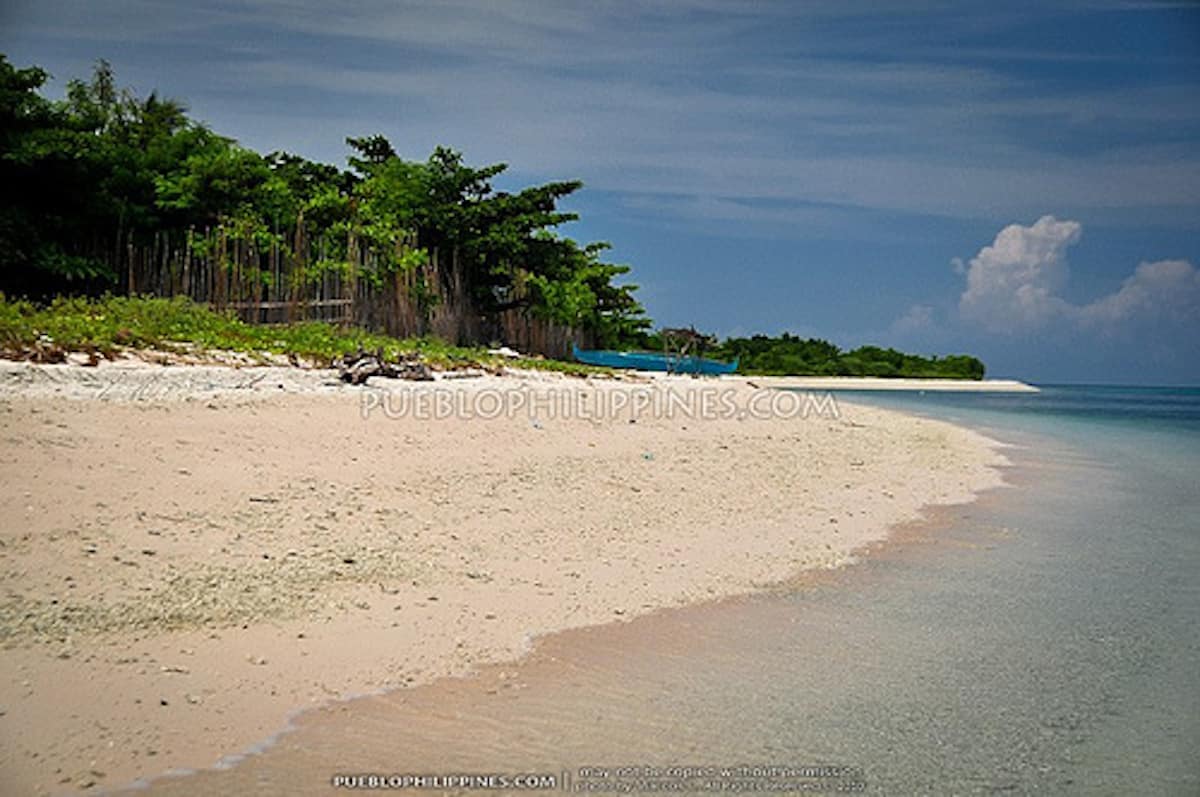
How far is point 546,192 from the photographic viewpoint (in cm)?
2347

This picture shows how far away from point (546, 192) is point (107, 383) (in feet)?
56.1

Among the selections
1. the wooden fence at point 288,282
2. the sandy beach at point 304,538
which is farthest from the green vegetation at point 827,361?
the sandy beach at point 304,538

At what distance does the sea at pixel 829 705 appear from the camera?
3.11 m

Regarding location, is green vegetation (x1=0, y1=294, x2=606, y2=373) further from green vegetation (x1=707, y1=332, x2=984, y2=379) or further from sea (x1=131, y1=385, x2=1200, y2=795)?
green vegetation (x1=707, y1=332, x2=984, y2=379)

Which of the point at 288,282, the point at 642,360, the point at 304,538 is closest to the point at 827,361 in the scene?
the point at 642,360

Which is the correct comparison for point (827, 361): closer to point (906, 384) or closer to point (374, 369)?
point (906, 384)

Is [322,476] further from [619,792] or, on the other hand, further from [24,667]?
[619,792]

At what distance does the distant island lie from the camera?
597 inches

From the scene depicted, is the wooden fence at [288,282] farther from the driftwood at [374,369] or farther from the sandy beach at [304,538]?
the sandy beach at [304,538]

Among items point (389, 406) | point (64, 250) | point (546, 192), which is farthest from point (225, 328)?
point (546, 192)

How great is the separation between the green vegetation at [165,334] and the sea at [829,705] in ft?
20.8

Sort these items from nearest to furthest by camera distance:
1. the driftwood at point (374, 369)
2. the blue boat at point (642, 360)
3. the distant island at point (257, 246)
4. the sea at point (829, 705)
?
the sea at point (829, 705)
the driftwood at point (374, 369)
the distant island at point (257, 246)
the blue boat at point (642, 360)

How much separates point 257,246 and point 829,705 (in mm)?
15943

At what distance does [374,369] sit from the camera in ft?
33.1
